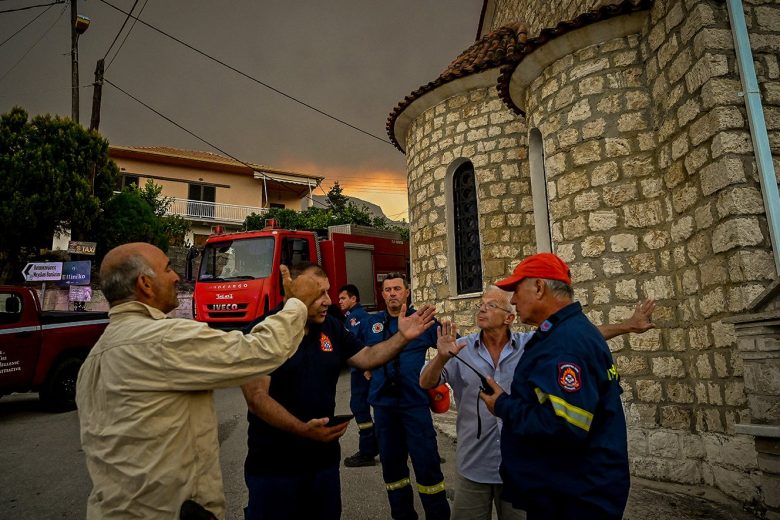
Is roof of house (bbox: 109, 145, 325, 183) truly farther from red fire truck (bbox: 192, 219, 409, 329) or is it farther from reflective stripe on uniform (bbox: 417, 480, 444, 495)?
reflective stripe on uniform (bbox: 417, 480, 444, 495)

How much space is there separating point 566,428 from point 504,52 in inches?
304

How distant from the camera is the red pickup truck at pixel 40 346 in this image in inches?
269

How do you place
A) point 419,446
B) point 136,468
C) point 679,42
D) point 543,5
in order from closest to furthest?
point 136,468
point 419,446
point 679,42
point 543,5

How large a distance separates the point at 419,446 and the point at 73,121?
17327mm

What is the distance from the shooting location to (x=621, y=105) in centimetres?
515

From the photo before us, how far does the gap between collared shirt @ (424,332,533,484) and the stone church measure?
7.22 ft

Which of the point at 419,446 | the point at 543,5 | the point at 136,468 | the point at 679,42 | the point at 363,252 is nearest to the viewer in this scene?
the point at 136,468

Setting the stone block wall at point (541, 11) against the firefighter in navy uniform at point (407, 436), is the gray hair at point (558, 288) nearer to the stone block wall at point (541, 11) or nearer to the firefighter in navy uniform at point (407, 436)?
the firefighter in navy uniform at point (407, 436)

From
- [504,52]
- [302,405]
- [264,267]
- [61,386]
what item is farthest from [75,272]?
[302,405]

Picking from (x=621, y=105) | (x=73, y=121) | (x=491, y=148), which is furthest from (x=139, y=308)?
(x=73, y=121)

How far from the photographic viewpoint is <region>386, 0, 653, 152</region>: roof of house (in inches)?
202

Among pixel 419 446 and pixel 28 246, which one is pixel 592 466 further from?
pixel 28 246

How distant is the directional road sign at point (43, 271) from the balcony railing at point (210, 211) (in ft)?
40.6

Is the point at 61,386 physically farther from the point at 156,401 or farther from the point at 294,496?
the point at 156,401
